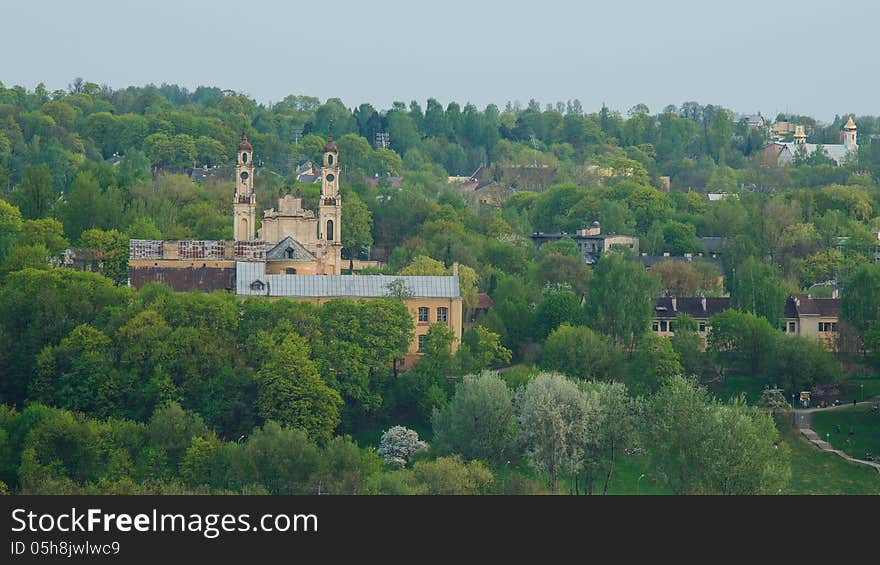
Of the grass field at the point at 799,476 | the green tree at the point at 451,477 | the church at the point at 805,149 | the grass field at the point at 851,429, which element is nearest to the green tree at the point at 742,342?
the grass field at the point at 851,429

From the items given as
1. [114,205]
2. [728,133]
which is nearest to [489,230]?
[114,205]

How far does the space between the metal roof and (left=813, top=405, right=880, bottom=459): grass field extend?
12.8 m

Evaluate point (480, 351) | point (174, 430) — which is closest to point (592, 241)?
point (480, 351)

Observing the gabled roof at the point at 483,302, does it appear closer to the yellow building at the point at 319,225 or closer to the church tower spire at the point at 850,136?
the yellow building at the point at 319,225

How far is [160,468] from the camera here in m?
56.6

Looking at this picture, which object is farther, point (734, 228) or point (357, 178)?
point (357, 178)

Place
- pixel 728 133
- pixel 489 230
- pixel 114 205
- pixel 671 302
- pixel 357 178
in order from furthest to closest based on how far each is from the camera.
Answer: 1. pixel 728 133
2. pixel 357 178
3. pixel 489 230
4. pixel 114 205
5. pixel 671 302

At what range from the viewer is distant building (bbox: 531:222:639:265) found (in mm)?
105938

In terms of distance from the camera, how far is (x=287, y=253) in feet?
257

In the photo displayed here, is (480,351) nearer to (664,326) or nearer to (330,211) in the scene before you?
(664,326)

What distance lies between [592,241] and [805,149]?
64.2m

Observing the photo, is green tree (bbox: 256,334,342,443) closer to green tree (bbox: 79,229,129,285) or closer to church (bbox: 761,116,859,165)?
green tree (bbox: 79,229,129,285)

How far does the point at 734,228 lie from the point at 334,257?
3222 centimetres

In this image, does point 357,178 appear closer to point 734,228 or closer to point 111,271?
point 734,228
